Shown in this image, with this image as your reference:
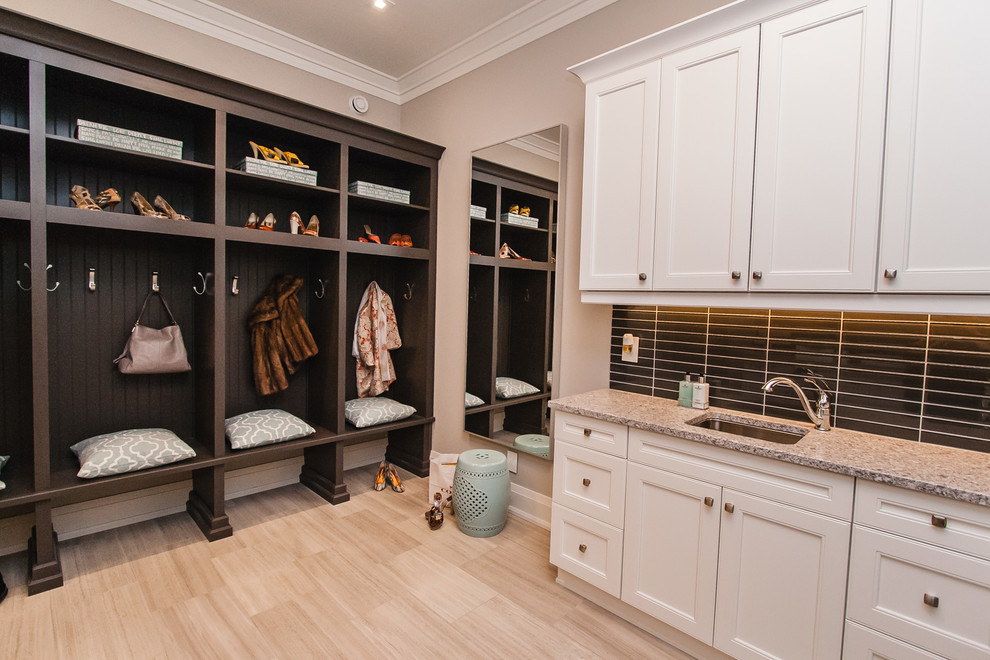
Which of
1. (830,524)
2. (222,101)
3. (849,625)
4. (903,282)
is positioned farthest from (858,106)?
(222,101)

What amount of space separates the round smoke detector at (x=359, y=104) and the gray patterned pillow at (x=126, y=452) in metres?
2.58

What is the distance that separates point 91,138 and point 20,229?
1.74ft

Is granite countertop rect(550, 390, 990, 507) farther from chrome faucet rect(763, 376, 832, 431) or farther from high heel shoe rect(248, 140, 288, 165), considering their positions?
high heel shoe rect(248, 140, 288, 165)

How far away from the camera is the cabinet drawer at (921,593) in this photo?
1241 mm

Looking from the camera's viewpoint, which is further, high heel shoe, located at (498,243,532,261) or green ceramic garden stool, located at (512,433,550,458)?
high heel shoe, located at (498,243,532,261)

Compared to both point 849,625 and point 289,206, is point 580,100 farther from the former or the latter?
point 849,625

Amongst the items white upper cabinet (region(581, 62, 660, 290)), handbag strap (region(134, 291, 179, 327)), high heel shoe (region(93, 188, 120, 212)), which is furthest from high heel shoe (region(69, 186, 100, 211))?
white upper cabinet (region(581, 62, 660, 290))

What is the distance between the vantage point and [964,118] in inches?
54.7

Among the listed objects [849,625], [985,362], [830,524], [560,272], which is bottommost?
[849,625]

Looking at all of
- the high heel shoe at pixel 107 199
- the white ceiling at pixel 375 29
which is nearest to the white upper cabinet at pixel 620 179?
the white ceiling at pixel 375 29

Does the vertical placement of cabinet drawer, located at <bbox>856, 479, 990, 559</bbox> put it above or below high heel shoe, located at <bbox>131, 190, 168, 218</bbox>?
below

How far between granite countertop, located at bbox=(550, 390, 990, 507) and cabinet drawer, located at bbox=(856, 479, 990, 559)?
0.11 ft

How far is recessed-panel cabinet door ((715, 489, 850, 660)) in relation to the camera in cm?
145

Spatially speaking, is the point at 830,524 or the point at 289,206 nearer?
the point at 830,524
